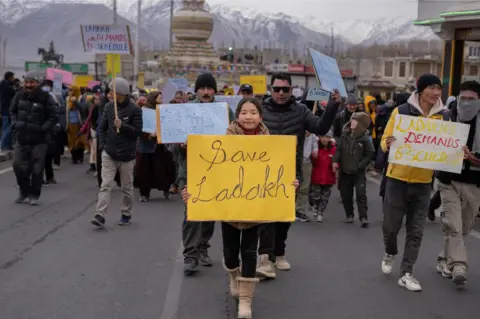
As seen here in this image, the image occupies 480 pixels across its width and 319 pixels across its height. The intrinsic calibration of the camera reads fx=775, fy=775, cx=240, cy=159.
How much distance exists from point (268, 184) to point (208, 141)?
57 centimetres

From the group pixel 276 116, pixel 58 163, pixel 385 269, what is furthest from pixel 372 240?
pixel 58 163

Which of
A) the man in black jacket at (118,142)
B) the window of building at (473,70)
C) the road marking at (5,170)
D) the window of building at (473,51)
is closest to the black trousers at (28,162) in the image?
the man in black jacket at (118,142)

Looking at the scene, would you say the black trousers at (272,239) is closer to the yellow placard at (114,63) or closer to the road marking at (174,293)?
the road marking at (174,293)

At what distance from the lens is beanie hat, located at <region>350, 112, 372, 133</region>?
1061cm

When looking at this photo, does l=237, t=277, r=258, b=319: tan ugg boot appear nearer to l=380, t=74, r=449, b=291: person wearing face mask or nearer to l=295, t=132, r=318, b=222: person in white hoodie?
l=380, t=74, r=449, b=291: person wearing face mask

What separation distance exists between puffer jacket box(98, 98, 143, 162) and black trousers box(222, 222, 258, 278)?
3927 mm

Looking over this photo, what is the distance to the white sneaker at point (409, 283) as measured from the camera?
689 centimetres

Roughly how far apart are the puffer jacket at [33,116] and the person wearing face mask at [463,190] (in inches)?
246

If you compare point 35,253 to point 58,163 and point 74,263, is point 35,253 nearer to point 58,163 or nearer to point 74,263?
point 74,263

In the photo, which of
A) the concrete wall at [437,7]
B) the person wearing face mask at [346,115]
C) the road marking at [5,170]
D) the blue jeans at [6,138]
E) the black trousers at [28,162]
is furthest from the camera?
the blue jeans at [6,138]

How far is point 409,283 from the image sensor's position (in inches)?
273

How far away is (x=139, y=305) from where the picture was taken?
6.24 metres

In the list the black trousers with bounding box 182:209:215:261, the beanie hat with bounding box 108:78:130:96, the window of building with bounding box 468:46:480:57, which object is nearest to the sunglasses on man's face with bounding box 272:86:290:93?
the black trousers with bounding box 182:209:215:261

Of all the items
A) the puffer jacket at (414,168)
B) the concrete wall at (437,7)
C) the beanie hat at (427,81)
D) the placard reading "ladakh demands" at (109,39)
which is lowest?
the puffer jacket at (414,168)
